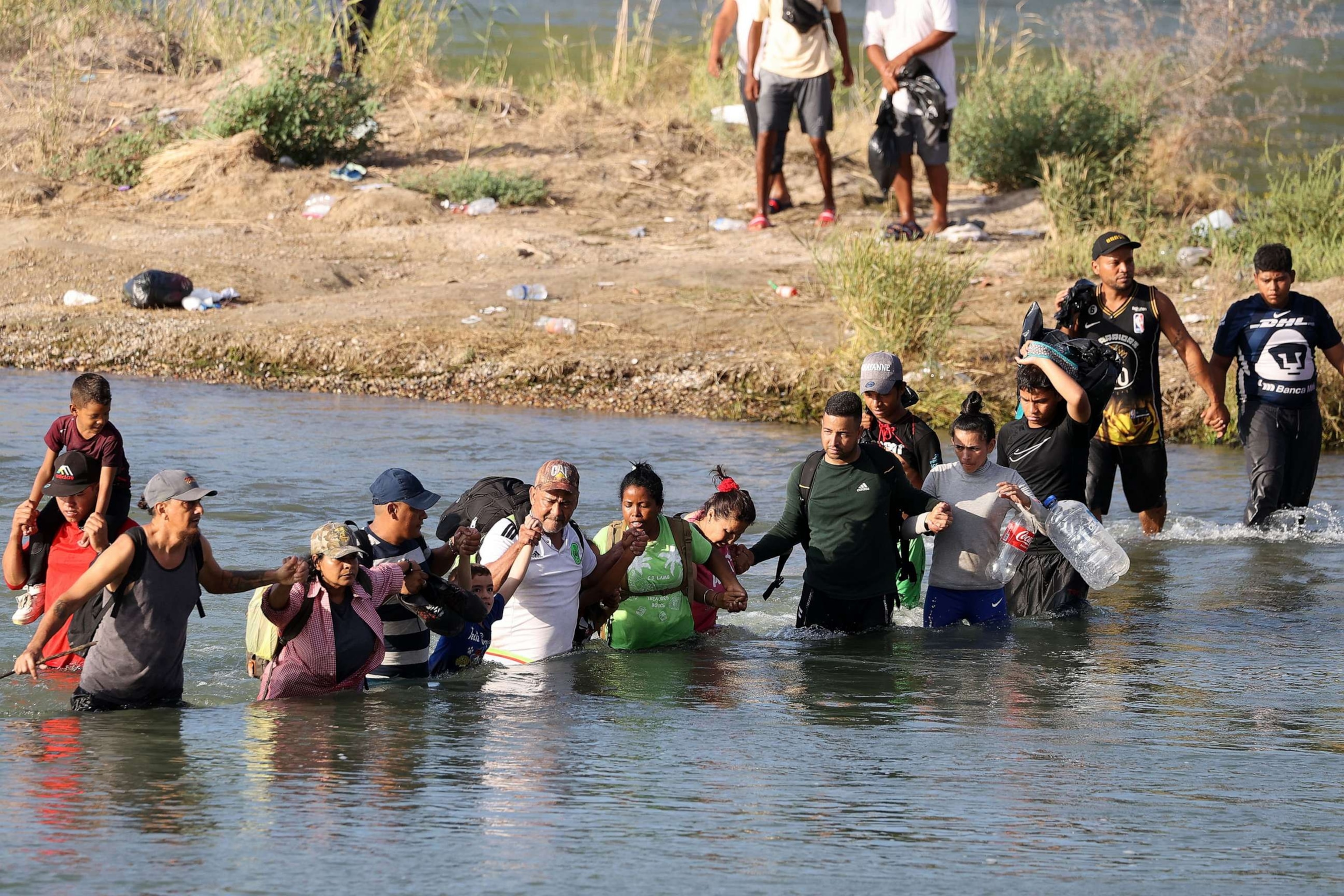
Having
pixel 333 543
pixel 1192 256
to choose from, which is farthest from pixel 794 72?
pixel 333 543

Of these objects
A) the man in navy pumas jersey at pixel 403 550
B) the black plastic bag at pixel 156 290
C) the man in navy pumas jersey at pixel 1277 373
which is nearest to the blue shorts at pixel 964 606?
the man in navy pumas jersey at pixel 403 550

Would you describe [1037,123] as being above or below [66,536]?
above

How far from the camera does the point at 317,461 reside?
36.9ft

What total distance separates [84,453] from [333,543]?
182cm

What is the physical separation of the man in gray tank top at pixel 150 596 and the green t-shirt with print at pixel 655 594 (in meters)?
1.56

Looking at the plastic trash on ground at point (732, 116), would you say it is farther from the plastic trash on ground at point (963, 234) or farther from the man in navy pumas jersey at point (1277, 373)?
the man in navy pumas jersey at point (1277, 373)

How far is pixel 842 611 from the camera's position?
7379 millimetres

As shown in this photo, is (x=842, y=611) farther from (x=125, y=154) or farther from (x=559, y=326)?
(x=125, y=154)

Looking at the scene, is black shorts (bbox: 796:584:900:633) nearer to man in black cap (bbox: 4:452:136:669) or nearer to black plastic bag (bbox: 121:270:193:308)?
man in black cap (bbox: 4:452:136:669)

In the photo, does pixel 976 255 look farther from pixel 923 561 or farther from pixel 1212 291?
pixel 923 561

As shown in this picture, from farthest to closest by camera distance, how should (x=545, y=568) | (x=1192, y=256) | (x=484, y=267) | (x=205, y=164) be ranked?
(x=205, y=164) → (x=484, y=267) → (x=1192, y=256) → (x=545, y=568)

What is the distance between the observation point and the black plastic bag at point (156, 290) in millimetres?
14383

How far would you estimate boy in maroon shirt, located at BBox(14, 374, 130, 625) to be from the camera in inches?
280

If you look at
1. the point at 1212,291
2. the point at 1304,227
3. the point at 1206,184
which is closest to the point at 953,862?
the point at 1212,291
